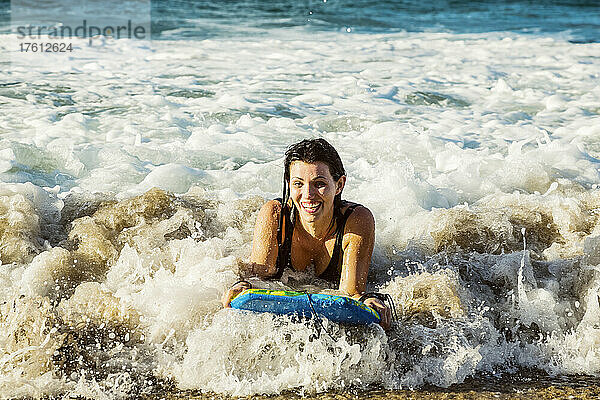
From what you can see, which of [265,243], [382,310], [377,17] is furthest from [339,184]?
[377,17]

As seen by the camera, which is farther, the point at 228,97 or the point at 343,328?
the point at 228,97

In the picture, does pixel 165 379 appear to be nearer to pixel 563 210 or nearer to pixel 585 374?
pixel 585 374

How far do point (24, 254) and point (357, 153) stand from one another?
11.1 feet

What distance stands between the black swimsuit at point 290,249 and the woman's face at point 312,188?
15cm

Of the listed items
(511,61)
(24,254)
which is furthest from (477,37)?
(24,254)

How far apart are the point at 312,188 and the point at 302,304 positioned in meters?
0.66

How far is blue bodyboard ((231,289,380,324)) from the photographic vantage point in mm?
3141

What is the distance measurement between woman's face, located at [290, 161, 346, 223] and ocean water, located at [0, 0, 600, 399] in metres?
0.50

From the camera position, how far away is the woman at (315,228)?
3529 millimetres

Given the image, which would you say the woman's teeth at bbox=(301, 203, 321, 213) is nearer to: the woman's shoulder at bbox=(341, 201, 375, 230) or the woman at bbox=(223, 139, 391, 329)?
the woman at bbox=(223, 139, 391, 329)

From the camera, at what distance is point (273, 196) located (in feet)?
18.4

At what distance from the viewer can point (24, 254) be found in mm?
4289
